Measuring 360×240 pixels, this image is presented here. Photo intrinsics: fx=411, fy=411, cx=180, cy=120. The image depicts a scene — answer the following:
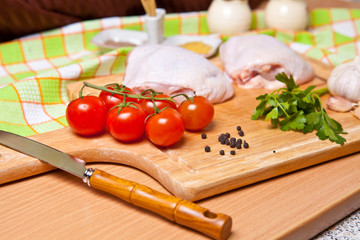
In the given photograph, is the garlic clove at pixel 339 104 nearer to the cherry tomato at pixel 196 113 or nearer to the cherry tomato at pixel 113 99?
the cherry tomato at pixel 196 113

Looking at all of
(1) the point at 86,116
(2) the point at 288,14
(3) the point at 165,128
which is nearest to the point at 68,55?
(1) the point at 86,116

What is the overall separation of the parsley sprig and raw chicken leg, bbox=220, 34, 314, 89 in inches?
10.5

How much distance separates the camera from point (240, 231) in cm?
104

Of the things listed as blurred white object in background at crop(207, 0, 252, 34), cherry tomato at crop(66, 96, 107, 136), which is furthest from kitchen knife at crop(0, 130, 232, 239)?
blurred white object in background at crop(207, 0, 252, 34)

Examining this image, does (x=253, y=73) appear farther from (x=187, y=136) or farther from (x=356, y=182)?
(x=356, y=182)

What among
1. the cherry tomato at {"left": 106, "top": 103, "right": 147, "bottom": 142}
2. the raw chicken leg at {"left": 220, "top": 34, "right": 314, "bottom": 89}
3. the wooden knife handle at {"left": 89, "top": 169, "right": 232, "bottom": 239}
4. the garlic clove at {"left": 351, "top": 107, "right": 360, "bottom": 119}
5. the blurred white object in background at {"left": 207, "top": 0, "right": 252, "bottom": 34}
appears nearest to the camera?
the wooden knife handle at {"left": 89, "top": 169, "right": 232, "bottom": 239}

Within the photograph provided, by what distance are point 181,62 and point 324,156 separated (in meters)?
0.65

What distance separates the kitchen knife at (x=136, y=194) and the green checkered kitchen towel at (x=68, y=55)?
0.92 feet

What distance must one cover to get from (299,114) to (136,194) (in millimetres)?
686

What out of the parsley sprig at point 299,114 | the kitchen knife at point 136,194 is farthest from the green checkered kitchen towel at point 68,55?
the parsley sprig at point 299,114

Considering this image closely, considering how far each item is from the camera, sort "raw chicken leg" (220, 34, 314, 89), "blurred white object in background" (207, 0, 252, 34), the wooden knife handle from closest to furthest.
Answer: the wooden knife handle < "raw chicken leg" (220, 34, 314, 89) < "blurred white object in background" (207, 0, 252, 34)

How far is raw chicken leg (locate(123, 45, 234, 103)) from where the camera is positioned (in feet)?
5.18

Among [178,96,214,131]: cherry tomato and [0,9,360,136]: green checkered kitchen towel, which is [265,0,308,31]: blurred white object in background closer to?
[0,9,360,136]: green checkered kitchen towel

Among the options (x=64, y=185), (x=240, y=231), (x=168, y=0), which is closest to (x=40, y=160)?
(x=64, y=185)
